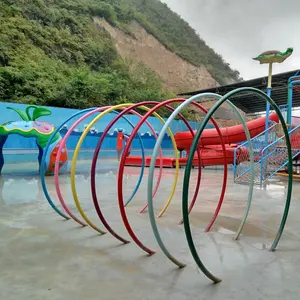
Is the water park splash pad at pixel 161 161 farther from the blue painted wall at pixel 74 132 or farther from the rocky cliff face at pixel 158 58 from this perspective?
the rocky cliff face at pixel 158 58

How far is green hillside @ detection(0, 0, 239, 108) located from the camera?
21.8 m

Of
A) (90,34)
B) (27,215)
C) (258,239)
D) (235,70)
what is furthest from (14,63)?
(235,70)

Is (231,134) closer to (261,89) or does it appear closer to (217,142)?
(217,142)

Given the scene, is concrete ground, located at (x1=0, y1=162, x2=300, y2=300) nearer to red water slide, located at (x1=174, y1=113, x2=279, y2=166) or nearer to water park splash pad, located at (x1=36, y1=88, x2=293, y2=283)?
water park splash pad, located at (x1=36, y1=88, x2=293, y2=283)

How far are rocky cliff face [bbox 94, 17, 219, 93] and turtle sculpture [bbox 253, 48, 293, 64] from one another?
2806 cm

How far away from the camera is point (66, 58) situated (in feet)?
93.1

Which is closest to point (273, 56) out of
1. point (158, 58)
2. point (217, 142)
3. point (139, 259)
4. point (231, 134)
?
point (231, 134)

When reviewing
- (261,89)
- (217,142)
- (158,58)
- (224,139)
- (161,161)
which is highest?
(158,58)

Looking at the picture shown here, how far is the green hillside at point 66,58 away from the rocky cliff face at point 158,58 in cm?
121

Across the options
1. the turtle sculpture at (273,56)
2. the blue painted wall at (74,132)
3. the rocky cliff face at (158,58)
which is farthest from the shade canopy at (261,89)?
the rocky cliff face at (158,58)

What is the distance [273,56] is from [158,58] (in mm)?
33385

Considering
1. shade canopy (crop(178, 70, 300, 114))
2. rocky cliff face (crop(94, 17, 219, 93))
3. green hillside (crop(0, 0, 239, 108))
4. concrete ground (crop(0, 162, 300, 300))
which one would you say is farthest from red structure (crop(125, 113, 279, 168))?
rocky cliff face (crop(94, 17, 219, 93))

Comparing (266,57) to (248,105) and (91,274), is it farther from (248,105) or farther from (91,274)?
(248,105)

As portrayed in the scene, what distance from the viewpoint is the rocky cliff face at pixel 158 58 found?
3672cm
